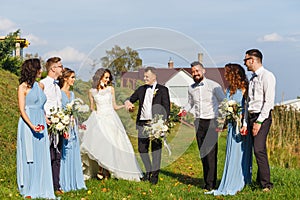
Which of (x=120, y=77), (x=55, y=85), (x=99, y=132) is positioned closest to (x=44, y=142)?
(x=55, y=85)

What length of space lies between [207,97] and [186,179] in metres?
2.35

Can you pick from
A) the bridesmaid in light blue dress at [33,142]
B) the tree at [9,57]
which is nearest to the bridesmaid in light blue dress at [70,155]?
the bridesmaid in light blue dress at [33,142]

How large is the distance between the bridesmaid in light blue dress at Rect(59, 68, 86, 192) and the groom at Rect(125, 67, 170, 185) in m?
1.11

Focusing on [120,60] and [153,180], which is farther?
[153,180]

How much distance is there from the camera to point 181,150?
9.86 m

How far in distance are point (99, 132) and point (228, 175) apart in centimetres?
239

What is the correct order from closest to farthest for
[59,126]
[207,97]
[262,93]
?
[262,93] < [59,126] < [207,97]

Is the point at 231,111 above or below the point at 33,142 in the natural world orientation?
above

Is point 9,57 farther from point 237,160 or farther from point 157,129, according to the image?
point 237,160

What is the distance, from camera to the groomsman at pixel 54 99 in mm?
7570

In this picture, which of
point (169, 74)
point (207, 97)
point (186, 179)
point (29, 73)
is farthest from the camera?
point (186, 179)

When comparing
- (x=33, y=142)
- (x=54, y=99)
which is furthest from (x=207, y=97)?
(x=33, y=142)

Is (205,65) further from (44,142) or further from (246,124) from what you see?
(44,142)

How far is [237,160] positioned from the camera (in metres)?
7.57
